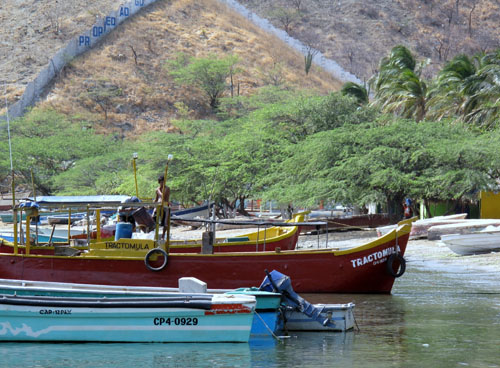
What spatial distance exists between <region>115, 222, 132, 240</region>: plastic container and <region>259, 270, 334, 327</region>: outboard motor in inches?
225

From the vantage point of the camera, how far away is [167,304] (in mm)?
12125

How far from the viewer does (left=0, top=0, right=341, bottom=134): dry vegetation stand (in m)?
81.8

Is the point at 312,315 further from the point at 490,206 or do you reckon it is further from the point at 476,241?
the point at 490,206

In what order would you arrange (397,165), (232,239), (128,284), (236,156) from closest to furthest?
(128,284) < (232,239) < (397,165) < (236,156)

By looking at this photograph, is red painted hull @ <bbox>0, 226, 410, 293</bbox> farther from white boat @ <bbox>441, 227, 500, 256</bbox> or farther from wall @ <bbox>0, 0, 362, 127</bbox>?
wall @ <bbox>0, 0, 362, 127</bbox>

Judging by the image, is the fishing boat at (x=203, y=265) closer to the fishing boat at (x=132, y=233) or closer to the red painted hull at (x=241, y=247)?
the fishing boat at (x=132, y=233)

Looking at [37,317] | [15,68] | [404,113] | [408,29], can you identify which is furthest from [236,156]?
[408,29]

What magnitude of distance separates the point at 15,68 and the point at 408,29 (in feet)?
183

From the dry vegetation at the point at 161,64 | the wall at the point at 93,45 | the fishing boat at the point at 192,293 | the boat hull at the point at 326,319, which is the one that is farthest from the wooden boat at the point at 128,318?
the dry vegetation at the point at 161,64

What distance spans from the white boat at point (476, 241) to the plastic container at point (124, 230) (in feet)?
35.2

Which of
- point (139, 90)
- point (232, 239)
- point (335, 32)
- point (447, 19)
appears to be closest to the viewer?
point (232, 239)

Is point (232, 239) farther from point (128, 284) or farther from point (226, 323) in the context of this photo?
point (226, 323)

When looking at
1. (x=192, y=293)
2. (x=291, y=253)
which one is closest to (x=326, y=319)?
(x=192, y=293)

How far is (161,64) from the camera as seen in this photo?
89.2 metres
